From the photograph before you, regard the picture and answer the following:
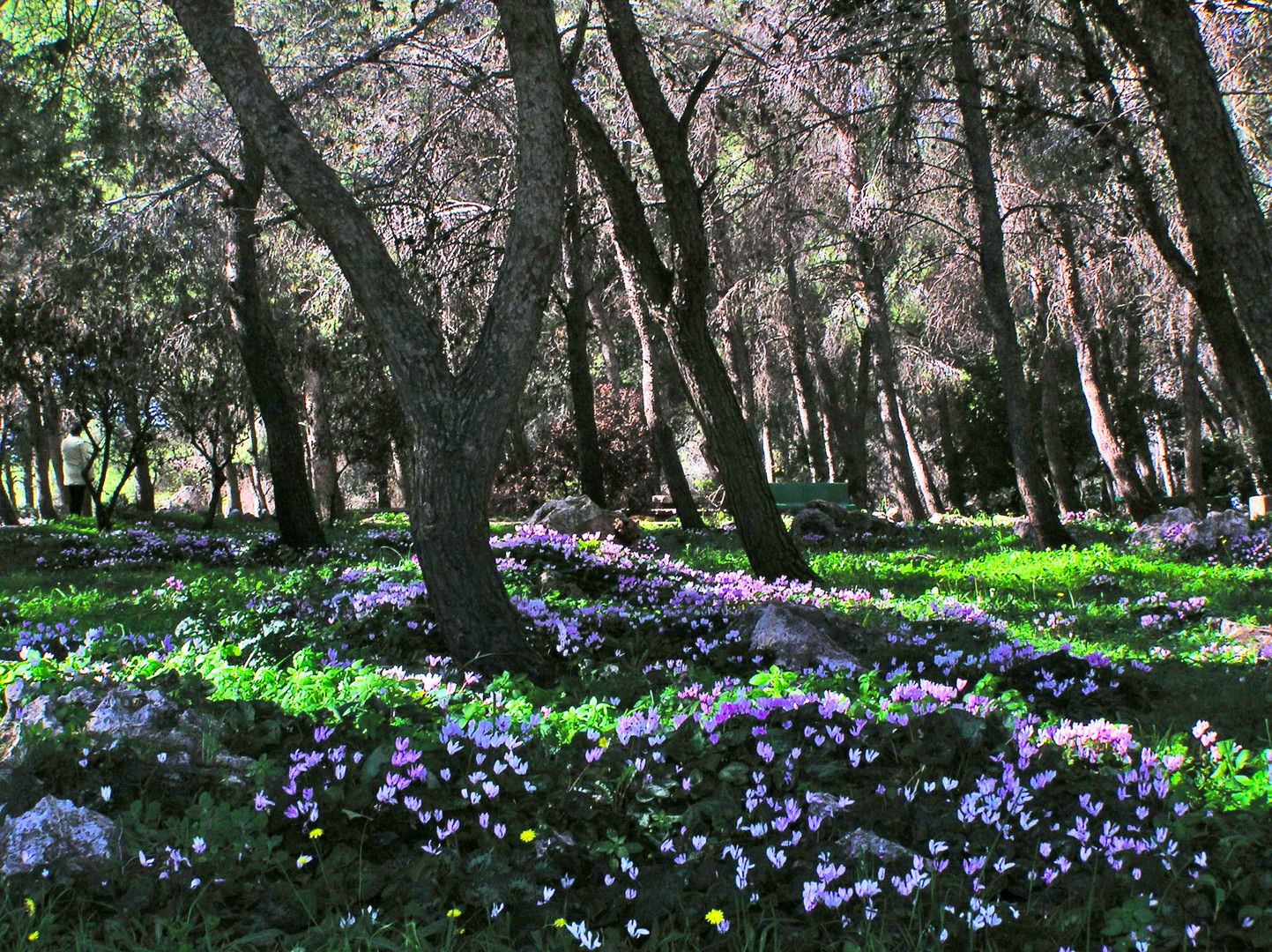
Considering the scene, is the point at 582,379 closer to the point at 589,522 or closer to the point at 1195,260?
the point at 589,522

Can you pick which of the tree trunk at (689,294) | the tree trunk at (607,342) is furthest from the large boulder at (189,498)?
the tree trunk at (689,294)

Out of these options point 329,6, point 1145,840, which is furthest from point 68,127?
point 1145,840

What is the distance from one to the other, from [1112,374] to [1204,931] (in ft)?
78.1

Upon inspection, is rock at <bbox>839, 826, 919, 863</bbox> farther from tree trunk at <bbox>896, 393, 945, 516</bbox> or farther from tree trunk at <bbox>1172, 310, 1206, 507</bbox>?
tree trunk at <bbox>896, 393, 945, 516</bbox>

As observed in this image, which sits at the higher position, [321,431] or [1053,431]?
[321,431]

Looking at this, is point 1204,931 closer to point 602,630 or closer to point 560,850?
point 560,850

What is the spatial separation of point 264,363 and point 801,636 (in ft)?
25.2

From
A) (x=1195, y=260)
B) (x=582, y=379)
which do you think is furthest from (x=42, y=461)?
(x=1195, y=260)

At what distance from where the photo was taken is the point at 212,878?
293cm

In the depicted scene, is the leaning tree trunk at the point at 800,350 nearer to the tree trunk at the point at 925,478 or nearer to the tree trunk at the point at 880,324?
the tree trunk at the point at 880,324

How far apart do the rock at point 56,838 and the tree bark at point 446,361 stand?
2.37 meters

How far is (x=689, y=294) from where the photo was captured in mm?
8852

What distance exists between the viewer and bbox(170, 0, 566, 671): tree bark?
213 inches

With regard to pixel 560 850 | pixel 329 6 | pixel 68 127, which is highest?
pixel 329 6
